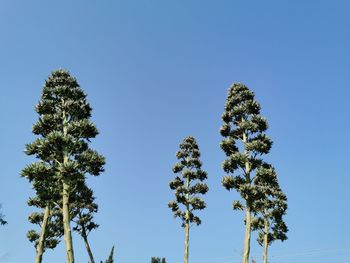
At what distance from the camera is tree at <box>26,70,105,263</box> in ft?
77.4

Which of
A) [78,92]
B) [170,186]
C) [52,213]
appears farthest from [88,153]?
[170,186]

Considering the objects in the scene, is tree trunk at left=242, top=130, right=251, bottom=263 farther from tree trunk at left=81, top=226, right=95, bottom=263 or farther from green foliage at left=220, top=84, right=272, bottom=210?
tree trunk at left=81, top=226, right=95, bottom=263

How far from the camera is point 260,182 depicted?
3083 centimetres

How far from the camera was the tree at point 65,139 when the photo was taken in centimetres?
2359

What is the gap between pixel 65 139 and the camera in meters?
24.9

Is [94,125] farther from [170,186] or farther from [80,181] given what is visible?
[170,186]

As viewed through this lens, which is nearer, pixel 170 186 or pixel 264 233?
pixel 170 186

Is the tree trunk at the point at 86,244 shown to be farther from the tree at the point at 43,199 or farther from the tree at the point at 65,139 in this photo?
the tree at the point at 65,139

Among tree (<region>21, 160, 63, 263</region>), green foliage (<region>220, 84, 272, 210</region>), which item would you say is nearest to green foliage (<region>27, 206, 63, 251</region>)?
tree (<region>21, 160, 63, 263</region>)

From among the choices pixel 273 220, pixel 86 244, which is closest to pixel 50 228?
pixel 86 244

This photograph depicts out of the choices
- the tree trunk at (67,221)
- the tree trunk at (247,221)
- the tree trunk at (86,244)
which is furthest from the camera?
the tree trunk at (86,244)

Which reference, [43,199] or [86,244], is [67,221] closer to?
[43,199]

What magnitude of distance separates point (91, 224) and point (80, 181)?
16.4 metres

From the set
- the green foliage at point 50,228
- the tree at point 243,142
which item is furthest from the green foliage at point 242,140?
the green foliage at point 50,228
